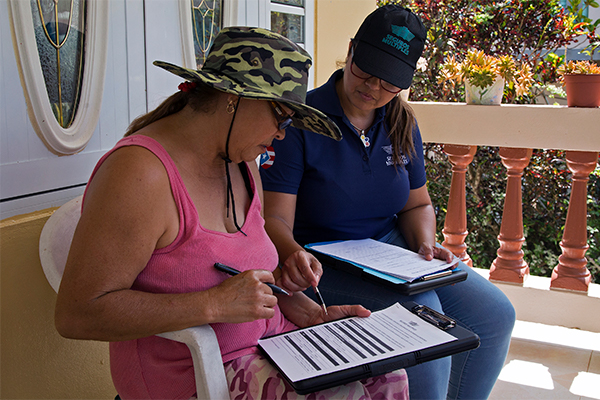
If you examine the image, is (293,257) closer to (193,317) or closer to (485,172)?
(193,317)

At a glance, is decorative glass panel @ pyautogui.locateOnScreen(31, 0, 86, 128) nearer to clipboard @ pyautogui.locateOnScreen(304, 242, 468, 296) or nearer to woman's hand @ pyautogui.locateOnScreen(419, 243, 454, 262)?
clipboard @ pyautogui.locateOnScreen(304, 242, 468, 296)

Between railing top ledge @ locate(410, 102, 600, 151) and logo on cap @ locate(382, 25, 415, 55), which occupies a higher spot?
logo on cap @ locate(382, 25, 415, 55)

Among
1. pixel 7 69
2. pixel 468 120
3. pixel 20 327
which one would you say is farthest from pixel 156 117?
pixel 468 120

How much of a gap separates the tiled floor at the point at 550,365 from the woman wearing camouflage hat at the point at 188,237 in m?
1.42

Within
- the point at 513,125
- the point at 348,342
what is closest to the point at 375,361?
the point at 348,342

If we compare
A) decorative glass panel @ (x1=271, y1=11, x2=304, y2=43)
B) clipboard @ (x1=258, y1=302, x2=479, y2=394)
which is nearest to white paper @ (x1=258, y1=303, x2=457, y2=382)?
clipboard @ (x1=258, y1=302, x2=479, y2=394)

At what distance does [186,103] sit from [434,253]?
3.33 feet

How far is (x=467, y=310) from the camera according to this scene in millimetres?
1790

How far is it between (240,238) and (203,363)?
0.33 metres

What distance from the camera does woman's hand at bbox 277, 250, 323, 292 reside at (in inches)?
58.7

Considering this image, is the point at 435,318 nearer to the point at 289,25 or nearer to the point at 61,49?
the point at 61,49

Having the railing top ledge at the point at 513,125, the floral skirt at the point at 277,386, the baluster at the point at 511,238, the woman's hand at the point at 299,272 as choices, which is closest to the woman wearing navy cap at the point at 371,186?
the woman's hand at the point at 299,272

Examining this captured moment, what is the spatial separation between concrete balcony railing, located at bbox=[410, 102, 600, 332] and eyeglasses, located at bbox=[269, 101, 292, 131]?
182cm

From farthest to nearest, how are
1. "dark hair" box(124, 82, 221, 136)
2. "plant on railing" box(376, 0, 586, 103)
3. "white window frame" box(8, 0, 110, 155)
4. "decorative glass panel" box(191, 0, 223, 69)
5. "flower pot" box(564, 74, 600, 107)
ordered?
"plant on railing" box(376, 0, 586, 103), "flower pot" box(564, 74, 600, 107), "decorative glass panel" box(191, 0, 223, 69), "white window frame" box(8, 0, 110, 155), "dark hair" box(124, 82, 221, 136)
